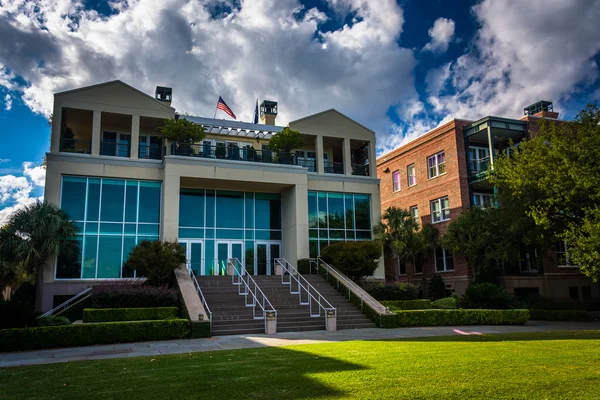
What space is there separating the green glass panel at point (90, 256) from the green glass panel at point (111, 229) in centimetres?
54

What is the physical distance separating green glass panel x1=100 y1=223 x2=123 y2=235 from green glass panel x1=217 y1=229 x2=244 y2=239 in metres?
5.31

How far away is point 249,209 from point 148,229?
5992mm

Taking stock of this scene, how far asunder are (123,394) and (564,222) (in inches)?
875

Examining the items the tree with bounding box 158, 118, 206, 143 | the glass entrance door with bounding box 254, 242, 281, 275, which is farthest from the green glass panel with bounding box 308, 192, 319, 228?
the tree with bounding box 158, 118, 206, 143

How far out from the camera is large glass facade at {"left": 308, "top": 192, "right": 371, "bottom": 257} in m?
27.9

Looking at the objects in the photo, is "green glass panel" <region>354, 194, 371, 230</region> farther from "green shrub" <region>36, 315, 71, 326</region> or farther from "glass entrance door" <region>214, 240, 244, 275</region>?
"green shrub" <region>36, 315, 71, 326</region>

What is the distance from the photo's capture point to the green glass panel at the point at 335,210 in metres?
28.4

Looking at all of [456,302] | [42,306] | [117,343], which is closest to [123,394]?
[117,343]

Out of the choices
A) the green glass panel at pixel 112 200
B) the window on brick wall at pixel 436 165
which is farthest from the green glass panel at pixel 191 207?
the window on brick wall at pixel 436 165

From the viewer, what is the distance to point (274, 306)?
19.8 m

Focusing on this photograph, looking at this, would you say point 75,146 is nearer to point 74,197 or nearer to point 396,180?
point 74,197

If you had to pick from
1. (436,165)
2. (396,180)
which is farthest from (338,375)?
(396,180)

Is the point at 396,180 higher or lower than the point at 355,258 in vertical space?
higher

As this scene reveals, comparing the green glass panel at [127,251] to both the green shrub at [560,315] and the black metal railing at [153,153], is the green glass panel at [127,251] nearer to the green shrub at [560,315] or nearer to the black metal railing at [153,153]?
the black metal railing at [153,153]
